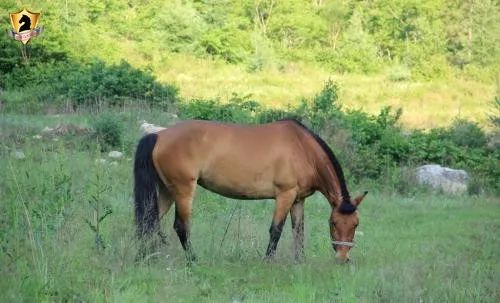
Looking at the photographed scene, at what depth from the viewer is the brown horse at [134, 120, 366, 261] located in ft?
22.7

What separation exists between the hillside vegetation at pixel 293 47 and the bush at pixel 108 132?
6160 millimetres

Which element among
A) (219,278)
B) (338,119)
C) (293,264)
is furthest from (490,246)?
(338,119)

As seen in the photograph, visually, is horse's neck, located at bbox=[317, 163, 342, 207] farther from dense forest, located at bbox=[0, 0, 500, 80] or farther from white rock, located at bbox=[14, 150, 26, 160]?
dense forest, located at bbox=[0, 0, 500, 80]

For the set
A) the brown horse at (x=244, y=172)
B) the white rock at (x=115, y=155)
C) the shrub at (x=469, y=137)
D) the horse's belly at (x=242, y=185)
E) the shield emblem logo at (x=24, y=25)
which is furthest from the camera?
the shield emblem logo at (x=24, y=25)

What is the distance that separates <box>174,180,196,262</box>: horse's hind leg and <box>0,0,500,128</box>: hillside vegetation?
1284 centimetres

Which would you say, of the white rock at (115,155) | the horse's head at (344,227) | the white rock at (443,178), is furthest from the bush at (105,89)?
the horse's head at (344,227)

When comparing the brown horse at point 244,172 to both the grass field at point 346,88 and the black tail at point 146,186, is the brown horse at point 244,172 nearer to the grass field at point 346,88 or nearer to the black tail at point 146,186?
the black tail at point 146,186

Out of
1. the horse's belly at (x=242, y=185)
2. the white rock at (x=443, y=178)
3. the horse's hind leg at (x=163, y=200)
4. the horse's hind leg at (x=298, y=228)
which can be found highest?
the horse's belly at (x=242, y=185)

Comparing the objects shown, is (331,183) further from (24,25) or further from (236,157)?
(24,25)

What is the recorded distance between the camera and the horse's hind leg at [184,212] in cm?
684

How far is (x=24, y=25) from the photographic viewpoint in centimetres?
2625

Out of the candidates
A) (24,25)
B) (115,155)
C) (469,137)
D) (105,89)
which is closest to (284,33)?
(24,25)

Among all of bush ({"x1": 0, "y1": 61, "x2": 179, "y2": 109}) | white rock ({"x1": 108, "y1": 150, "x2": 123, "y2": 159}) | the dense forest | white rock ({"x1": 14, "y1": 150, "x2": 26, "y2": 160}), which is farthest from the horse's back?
the dense forest

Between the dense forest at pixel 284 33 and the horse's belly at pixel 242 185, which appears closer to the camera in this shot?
the horse's belly at pixel 242 185
